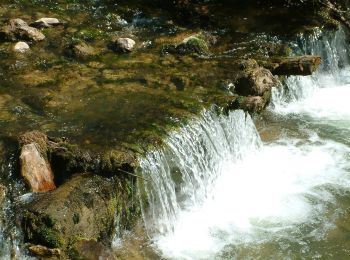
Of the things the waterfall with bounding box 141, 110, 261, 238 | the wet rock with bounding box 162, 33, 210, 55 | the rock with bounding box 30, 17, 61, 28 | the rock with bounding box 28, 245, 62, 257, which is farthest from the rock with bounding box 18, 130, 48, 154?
the rock with bounding box 30, 17, 61, 28

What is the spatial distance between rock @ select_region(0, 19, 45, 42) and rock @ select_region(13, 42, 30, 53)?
273 mm

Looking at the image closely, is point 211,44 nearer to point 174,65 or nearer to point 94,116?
point 174,65

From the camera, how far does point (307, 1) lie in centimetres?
1038

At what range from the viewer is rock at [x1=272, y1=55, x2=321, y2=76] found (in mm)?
7377

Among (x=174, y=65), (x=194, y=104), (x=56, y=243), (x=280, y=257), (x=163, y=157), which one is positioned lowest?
(x=280, y=257)

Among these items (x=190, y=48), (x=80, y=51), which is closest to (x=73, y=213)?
(x=80, y=51)

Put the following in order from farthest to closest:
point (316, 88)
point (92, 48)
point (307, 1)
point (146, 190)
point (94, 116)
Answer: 1. point (307, 1)
2. point (316, 88)
3. point (92, 48)
4. point (94, 116)
5. point (146, 190)

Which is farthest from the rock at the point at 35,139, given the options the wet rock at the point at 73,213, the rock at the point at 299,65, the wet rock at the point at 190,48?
the rock at the point at 299,65

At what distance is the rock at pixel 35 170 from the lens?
5305 mm

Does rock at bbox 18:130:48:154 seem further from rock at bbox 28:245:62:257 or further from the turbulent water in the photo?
rock at bbox 28:245:62:257

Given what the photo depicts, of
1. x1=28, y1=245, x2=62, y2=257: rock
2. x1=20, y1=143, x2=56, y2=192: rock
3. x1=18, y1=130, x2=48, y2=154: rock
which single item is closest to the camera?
x1=28, y1=245, x2=62, y2=257: rock

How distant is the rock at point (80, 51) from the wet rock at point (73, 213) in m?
3.60

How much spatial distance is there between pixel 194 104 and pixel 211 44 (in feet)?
8.32

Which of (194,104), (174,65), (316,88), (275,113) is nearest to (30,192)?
(194,104)
